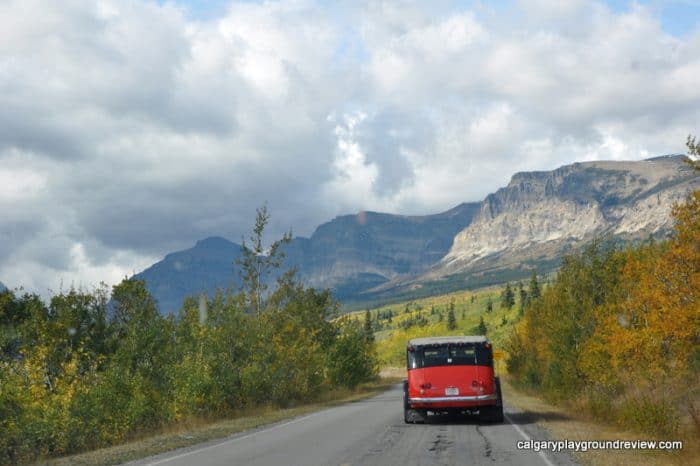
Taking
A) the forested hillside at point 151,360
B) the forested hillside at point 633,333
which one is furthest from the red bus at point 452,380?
the forested hillside at point 151,360

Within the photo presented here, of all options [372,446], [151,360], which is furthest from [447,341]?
[151,360]

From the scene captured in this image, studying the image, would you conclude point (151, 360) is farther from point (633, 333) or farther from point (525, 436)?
point (633, 333)

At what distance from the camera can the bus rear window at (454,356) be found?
22.6 meters

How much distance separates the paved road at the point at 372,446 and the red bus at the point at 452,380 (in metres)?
0.60

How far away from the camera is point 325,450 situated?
1598cm

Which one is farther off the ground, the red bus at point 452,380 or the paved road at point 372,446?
the red bus at point 452,380

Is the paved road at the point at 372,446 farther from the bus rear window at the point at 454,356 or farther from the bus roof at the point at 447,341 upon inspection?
the bus roof at the point at 447,341

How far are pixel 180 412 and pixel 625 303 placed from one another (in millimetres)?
17619

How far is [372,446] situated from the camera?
658 inches

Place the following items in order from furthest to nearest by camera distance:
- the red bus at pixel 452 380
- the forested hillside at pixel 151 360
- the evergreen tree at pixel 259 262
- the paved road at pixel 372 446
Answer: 1. the evergreen tree at pixel 259 262
2. the red bus at pixel 452 380
3. the forested hillside at pixel 151 360
4. the paved road at pixel 372 446

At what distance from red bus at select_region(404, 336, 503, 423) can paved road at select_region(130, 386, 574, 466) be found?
0.60 m

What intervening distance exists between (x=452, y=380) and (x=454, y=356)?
0.80 metres

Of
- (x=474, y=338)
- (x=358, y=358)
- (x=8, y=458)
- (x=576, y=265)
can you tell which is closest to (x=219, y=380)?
(x=474, y=338)

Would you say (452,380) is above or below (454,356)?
below
